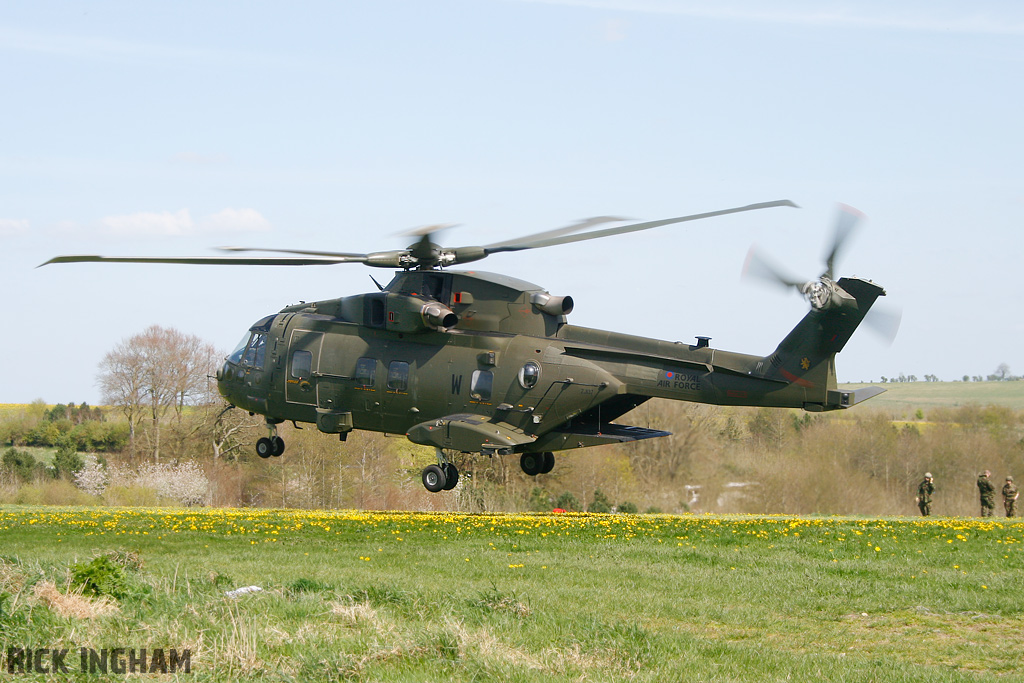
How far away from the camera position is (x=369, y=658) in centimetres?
1208

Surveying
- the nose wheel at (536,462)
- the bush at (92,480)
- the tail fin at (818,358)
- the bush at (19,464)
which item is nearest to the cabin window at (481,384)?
the nose wheel at (536,462)

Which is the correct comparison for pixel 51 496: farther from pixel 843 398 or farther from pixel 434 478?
pixel 843 398

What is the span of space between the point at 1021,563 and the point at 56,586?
17.1 m

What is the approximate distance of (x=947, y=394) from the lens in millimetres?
159500

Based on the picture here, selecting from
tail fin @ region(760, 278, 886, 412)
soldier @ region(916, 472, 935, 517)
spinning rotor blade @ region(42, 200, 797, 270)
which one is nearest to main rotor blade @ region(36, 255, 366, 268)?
spinning rotor blade @ region(42, 200, 797, 270)

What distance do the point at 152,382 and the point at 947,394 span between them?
425ft

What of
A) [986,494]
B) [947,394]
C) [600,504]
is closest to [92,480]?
[600,504]

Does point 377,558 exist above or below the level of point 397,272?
below

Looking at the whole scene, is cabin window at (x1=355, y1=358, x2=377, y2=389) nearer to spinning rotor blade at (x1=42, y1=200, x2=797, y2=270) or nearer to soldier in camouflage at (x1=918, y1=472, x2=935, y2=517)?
spinning rotor blade at (x1=42, y1=200, x2=797, y2=270)

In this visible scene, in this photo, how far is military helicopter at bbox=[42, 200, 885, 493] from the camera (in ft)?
64.9

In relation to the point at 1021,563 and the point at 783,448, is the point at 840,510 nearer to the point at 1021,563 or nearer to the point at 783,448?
the point at 783,448

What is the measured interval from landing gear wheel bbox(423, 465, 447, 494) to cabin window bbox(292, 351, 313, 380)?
12.6 feet

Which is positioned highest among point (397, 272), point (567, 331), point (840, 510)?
point (397, 272)

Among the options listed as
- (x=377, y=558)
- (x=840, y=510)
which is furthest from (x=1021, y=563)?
(x=840, y=510)
